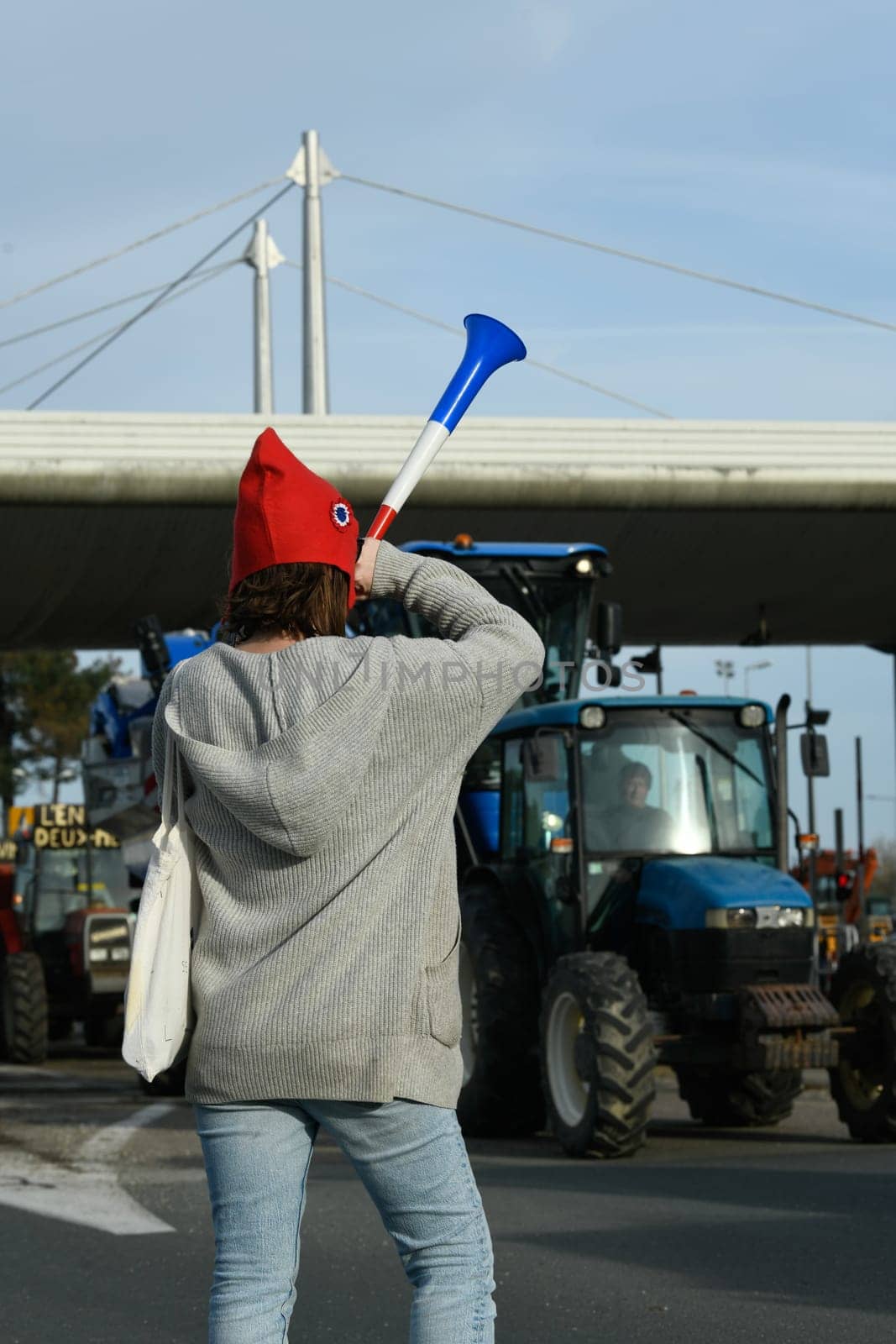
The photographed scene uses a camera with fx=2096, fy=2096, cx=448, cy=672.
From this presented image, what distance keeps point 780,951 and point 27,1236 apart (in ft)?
16.0

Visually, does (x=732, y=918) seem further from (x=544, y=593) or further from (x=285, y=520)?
(x=285, y=520)

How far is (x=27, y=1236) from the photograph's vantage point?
7.72 metres

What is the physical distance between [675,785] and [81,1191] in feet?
14.1

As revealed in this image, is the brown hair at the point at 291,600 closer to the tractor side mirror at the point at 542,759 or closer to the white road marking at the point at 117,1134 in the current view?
the white road marking at the point at 117,1134

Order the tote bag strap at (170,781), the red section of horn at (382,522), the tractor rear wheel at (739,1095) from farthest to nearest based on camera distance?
the tractor rear wheel at (739,1095), the red section of horn at (382,522), the tote bag strap at (170,781)

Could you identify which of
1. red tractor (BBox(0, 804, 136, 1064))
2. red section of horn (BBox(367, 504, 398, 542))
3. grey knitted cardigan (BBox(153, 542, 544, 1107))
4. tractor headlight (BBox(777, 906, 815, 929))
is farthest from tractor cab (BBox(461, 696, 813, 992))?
red tractor (BBox(0, 804, 136, 1064))

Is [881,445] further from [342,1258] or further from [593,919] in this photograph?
[342,1258]

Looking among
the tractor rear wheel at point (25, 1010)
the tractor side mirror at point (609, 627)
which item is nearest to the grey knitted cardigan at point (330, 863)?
the tractor side mirror at point (609, 627)

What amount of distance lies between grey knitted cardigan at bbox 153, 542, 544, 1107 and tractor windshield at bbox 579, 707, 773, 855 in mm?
8600

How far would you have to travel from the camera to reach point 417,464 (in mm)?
4242

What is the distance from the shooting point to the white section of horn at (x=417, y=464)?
4.10 m

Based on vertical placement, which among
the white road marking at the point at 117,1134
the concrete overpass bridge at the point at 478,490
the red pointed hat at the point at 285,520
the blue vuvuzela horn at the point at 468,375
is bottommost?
the white road marking at the point at 117,1134

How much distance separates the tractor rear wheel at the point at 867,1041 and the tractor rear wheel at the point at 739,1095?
0.87 m

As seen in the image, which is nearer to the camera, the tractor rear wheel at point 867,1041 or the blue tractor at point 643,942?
the blue tractor at point 643,942
